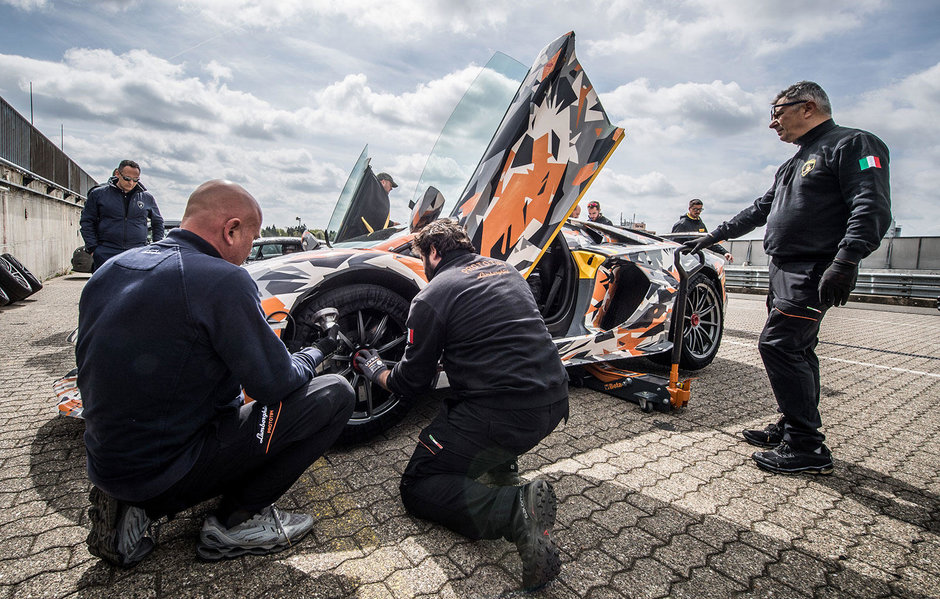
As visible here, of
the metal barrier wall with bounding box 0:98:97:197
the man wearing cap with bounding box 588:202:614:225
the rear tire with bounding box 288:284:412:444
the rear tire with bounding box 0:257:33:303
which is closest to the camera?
the rear tire with bounding box 288:284:412:444

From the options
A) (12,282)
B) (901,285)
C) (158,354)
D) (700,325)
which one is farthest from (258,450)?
(901,285)

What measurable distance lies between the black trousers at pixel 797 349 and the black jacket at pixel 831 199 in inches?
5.2

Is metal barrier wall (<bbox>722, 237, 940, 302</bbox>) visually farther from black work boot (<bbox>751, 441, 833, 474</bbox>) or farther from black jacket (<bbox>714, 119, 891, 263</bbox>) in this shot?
black work boot (<bbox>751, 441, 833, 474</bbox>)

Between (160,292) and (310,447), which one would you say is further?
(310,447)

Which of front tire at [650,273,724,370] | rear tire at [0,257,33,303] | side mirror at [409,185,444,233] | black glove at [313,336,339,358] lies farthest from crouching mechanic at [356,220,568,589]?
rear tire at [0,257,33,303]

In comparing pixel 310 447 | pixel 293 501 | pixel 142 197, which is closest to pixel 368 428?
pixel 293 501

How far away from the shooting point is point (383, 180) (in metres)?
3.46

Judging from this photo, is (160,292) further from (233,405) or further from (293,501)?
(293,501)

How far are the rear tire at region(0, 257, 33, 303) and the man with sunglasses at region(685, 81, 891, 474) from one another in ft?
35.3

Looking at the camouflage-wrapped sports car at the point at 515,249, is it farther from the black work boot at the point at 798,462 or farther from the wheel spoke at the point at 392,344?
the black work boot at the point at 798,462

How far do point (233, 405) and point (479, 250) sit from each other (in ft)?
5.55

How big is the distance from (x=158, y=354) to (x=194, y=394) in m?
0.18

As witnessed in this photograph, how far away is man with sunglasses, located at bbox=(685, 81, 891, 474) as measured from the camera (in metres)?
2.38

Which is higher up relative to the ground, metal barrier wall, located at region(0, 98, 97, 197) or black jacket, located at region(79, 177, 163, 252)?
metal barrier wall, located at region(0, 98, 97, 197)
